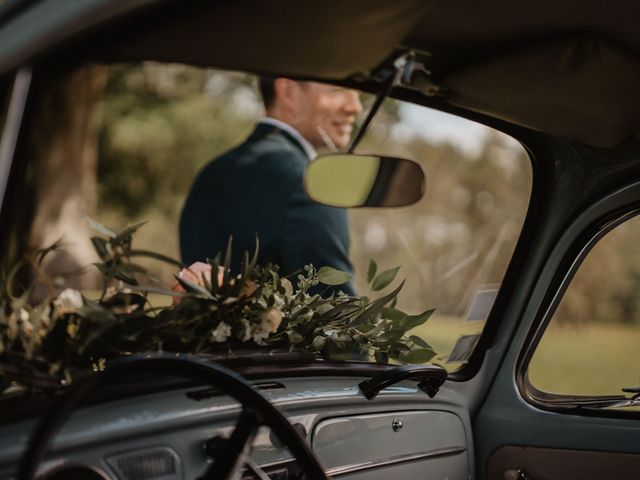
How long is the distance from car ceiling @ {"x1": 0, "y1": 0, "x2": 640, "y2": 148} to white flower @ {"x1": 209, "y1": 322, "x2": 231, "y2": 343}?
690 mm

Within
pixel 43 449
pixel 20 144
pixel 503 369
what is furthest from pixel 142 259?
pixel 503 369

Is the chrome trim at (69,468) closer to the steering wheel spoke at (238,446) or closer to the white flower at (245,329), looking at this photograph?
the steering wheel spoke at (238,446)

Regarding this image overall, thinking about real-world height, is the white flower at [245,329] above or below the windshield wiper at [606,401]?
above

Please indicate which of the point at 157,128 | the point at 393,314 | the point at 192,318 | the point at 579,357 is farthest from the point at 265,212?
the point at 157,128

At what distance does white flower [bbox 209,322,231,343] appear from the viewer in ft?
8.30

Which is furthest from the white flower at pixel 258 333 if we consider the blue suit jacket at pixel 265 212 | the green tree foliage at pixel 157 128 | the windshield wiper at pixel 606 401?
the green tree foliage at pixel 157 128

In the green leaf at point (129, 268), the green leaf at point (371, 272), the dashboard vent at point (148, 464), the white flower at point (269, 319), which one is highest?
the green leaf at point (371, 272)

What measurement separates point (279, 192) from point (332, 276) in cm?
39

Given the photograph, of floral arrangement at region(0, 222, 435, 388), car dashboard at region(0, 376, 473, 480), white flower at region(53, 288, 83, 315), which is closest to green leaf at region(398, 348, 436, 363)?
floral arrangement at region(0, 222, 435, 388)

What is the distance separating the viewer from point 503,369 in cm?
354

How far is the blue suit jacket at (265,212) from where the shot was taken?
304cm

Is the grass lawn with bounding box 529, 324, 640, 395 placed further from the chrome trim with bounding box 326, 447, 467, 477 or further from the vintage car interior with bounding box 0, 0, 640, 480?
the chrome trim with bounding box 326, 447, 467, 477

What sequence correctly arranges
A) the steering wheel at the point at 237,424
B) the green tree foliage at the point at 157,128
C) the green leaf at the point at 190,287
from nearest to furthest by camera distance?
the steering wheel at the point at 237,424, the green leaf at the point at 190,287, the green tree foliage at the point at 157,128

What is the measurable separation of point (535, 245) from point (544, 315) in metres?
0.26
